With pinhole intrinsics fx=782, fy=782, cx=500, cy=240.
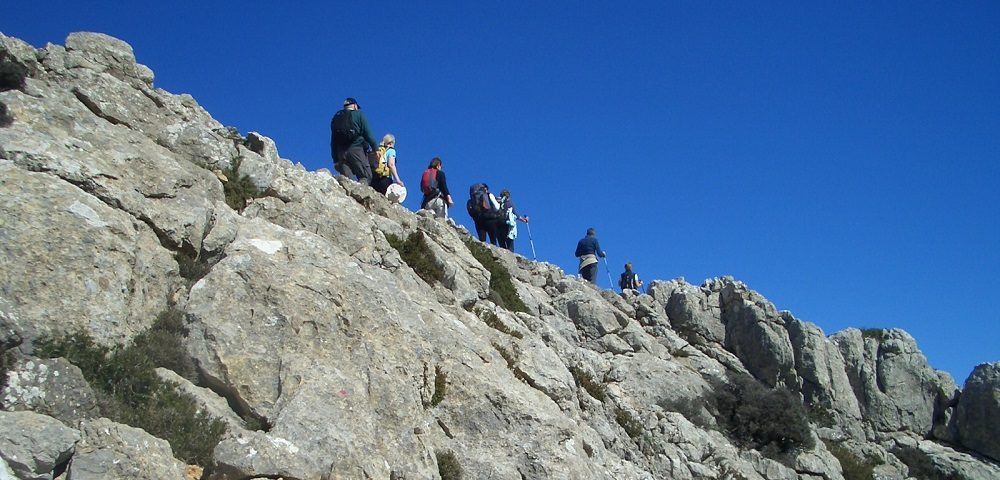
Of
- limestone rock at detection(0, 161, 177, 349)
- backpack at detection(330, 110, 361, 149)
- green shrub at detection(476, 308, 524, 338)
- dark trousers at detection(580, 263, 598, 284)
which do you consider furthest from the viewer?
dark trousers at detection(580, 263, 598, 284)

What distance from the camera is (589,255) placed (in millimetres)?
29109

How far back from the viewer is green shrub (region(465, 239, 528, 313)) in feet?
61.3

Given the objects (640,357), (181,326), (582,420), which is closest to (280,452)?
(181,326)

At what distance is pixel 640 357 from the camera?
21953mm

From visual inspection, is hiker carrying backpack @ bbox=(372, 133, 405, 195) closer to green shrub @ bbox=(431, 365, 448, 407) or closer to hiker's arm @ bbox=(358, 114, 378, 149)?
hiker's arm @ bbox=(358, 114, 378, 149)

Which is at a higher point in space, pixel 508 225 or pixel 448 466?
pixel 508 225

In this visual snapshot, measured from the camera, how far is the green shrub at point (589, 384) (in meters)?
16.6

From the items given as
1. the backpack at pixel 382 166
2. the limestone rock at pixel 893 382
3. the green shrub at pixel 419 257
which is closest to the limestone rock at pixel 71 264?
the green shrub at pixel 419 257

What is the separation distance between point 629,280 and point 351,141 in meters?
17.5

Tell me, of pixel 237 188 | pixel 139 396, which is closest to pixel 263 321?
pixel 139 396

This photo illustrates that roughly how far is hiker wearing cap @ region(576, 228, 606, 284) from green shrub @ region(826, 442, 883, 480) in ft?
32.2

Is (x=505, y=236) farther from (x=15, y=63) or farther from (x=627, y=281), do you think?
(x=15, y=63)

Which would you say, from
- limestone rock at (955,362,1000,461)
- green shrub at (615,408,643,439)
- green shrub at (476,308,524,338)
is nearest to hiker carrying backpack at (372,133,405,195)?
green shrub at (476,308,524,338)

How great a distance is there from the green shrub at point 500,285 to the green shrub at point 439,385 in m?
6.12
